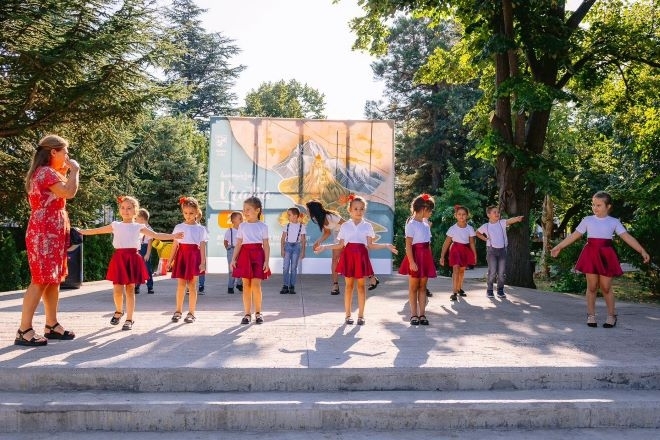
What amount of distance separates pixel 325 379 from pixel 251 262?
3.32m

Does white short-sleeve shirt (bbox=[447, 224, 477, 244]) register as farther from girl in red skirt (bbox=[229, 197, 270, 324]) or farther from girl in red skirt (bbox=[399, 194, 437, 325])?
girl in red skirt (bbox=[229, 197, 270, 324])

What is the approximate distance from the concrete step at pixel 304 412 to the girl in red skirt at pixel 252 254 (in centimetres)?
331

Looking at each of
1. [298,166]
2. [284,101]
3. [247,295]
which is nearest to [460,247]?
[247,295]

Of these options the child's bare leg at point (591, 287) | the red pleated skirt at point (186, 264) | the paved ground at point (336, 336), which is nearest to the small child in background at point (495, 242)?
the paved ground at point (336, 336)

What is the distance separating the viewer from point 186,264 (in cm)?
930

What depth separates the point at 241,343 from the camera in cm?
749

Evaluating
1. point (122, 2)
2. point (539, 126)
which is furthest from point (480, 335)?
point (122, 2)

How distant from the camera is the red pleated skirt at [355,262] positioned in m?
9.18

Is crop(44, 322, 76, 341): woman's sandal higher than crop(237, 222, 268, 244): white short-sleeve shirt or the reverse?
the reverse

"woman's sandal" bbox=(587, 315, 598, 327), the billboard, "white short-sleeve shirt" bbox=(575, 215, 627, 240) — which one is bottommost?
"woman's sandal" bbox=(587, 315, 598, 327)

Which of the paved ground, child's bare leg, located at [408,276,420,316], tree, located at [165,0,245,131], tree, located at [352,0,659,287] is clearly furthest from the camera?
tree, located at [165,0,245,131]

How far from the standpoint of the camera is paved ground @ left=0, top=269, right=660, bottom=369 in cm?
649

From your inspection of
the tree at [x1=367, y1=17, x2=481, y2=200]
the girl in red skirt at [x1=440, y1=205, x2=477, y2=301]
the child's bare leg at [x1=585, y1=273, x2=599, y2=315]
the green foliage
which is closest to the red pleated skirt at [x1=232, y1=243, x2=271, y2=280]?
the child's bare leg at [x1=585, y1=273, x2=599, y2=315]

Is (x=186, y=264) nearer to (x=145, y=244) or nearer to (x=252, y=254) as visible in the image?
(x=252, y=254)
